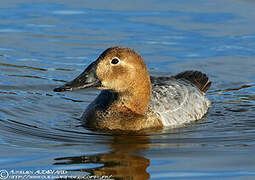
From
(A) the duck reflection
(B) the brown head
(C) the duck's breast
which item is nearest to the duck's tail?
(C) the duck's breast

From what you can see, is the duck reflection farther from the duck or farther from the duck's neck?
the duck's neck

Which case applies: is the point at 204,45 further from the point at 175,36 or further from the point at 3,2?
the point at 3,2

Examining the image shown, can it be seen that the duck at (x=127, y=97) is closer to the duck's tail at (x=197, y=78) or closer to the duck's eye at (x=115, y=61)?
the duck's eye at (x=115, y=61)

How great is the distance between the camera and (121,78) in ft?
36.5

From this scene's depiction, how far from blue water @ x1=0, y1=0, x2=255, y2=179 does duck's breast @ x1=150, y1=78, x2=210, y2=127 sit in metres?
0.27

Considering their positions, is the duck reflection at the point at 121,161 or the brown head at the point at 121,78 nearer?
the duck reflection at the point at 121,161

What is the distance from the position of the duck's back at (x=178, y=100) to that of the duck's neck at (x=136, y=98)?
26 cm

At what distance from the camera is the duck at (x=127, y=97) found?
10.9 m

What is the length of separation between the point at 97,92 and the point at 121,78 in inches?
111

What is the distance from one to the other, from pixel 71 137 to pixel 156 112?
176 cm

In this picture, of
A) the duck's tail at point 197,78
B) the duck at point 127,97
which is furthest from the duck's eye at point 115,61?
the duck's tail at point 197,78

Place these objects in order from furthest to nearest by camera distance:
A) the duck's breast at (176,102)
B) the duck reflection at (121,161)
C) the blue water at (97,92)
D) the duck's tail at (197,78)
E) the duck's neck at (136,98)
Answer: the duck's tail at (197,78)
the duck's breast at (176,102)
the duck's neck at (136,98)
the blue water at (97,92)
the duck reflection at (121,161)

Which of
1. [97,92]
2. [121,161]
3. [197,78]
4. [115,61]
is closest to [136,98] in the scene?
[115,61]

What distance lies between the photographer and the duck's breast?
11781mm
